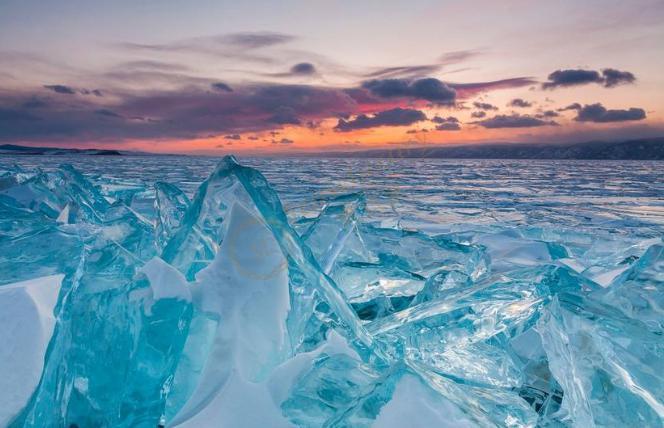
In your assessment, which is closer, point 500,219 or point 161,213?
point 161,213

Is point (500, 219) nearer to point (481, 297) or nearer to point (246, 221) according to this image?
point (481, 297)

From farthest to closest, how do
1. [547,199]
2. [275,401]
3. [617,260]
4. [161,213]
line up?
[547,199] < [617,260] < [161,213] < [275,401]

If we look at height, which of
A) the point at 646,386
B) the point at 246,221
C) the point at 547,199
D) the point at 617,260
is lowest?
the point at 547,199

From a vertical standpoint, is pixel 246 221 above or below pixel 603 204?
above

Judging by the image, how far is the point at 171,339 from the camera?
1.24 meters

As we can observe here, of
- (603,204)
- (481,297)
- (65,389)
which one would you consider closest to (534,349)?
(481,297)

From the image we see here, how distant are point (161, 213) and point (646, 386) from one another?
7.92 ft

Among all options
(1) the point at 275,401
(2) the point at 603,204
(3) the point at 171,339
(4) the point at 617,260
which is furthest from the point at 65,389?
(2) the point at 603,204

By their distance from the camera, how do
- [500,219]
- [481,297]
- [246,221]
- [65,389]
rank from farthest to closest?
[500,219] → [481,297] → [246,221] → [65,389]

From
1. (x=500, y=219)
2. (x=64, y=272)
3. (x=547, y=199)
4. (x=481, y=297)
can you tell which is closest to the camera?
(x=481, y=297)

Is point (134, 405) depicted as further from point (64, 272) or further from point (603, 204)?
point (603, 204)

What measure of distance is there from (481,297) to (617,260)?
1830 mm

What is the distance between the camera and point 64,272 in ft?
6.10

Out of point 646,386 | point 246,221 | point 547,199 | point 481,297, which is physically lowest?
point 547,199
